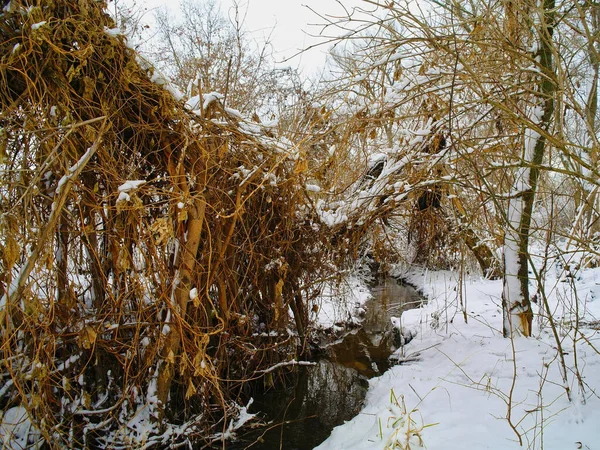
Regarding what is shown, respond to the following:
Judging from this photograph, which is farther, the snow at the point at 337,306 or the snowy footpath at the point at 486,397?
the snow at the point at 337,306

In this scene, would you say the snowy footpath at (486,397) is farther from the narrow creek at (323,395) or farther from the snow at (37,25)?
the snow at (37,25)

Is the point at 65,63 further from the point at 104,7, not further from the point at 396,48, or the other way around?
the point at 396,48

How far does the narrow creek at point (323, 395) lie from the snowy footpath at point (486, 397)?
1.09 ft

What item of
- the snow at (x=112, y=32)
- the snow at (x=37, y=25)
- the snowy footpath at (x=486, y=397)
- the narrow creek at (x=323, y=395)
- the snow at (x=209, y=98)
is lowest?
the narrow creek at (x=323, y=395)

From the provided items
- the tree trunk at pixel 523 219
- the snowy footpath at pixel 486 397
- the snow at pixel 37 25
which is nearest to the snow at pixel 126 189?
Answer: the snow at pixel 37 25

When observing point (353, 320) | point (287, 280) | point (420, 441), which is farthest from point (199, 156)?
point (353, 320)

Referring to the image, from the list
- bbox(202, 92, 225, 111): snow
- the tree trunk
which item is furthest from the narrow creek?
bbox(202, 92, 225, 111): snow

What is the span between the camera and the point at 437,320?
16.9 ft

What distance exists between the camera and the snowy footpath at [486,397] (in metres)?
2.43

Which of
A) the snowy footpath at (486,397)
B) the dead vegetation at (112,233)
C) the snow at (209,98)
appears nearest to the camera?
the dead vegetation at (112,233)

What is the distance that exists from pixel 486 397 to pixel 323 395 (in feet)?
6.26

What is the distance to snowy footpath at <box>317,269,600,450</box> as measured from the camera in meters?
2.43

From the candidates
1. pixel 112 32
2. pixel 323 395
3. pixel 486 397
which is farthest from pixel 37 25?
pixel 323 395

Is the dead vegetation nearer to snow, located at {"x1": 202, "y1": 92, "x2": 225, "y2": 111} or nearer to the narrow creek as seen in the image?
snow, located at {"x1": 202, "y1": 92, "x2": 225, "y2": 111}
